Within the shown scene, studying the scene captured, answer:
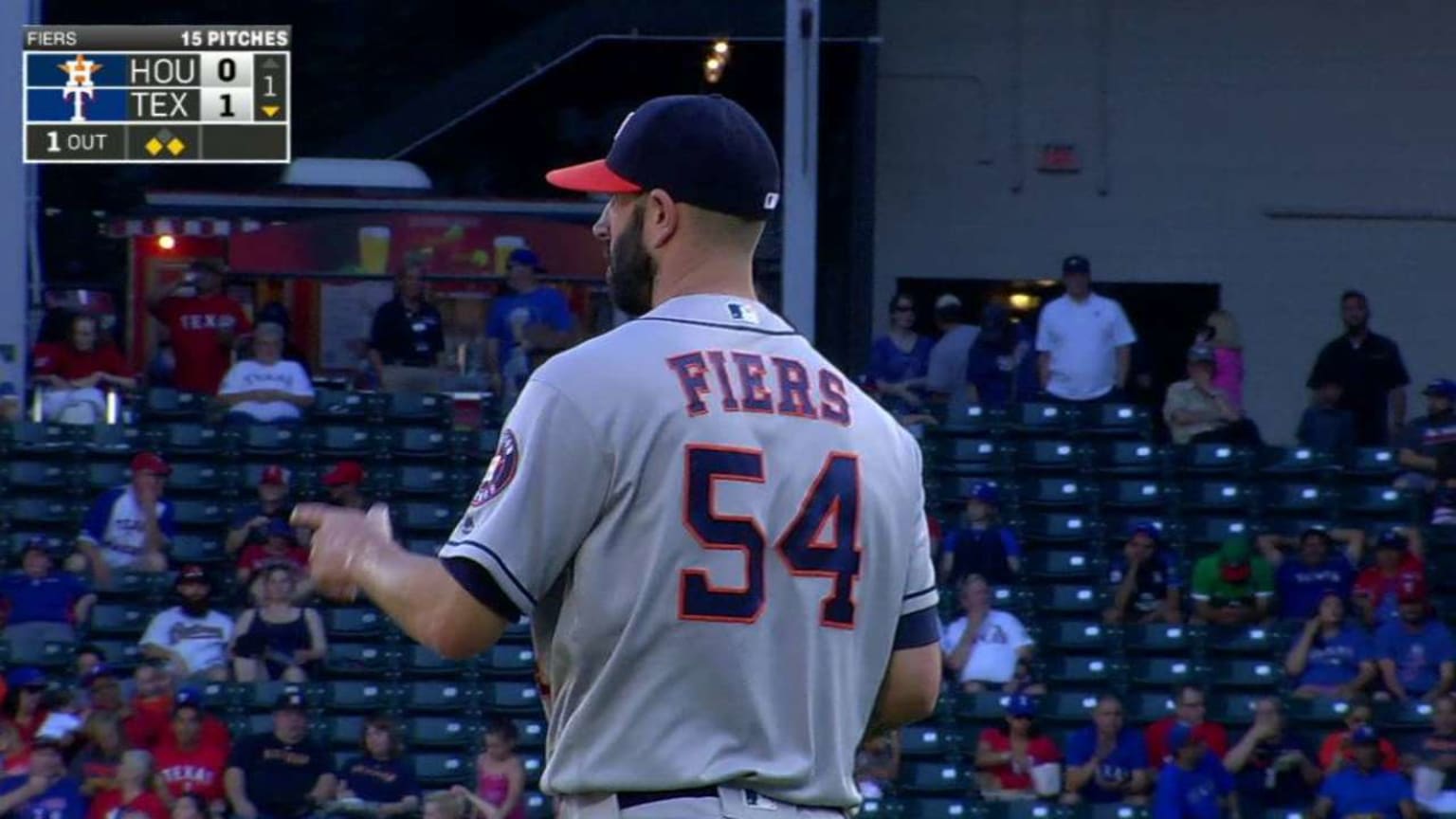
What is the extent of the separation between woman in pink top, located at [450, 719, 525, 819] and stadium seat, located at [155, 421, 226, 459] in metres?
3.52

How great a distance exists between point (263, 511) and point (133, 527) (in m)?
0.72

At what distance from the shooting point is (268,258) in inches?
696

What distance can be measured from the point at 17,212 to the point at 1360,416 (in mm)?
8653

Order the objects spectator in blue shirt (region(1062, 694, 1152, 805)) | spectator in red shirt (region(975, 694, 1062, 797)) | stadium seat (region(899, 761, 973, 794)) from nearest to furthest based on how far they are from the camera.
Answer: spectator in blue shirt (region(1062, 694, 1152, 805))
spectator in red shirt (region(975, 694, 1062, 797))
stadium seat (region(899, 761, 973, 794))

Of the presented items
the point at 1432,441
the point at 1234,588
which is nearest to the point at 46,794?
the point at 1234,588

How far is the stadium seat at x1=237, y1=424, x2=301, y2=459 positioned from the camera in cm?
1459

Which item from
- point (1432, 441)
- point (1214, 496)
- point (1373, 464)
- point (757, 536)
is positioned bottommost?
point (1214, 496)

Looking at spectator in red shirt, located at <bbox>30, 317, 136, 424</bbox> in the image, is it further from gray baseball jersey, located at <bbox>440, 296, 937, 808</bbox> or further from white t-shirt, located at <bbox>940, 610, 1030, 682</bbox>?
gray baseball jersey, located at <bbox>440, 296, 937, 808</bbox>

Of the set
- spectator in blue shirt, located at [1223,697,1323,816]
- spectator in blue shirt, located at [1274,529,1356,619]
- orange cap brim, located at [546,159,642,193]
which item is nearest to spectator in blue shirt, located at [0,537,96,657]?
spectator in blue shirt, located at [1223,697,1323,816]

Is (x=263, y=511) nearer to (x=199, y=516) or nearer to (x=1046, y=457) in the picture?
(x=199, y=516)

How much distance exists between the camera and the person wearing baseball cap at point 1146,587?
13.8 metres

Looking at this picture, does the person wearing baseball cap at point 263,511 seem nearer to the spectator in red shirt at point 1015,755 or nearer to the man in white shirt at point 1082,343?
the spectator in red shirt at point 1015,755

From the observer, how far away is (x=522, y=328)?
48.3 ft

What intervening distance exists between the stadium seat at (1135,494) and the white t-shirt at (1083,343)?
62 centimetres
